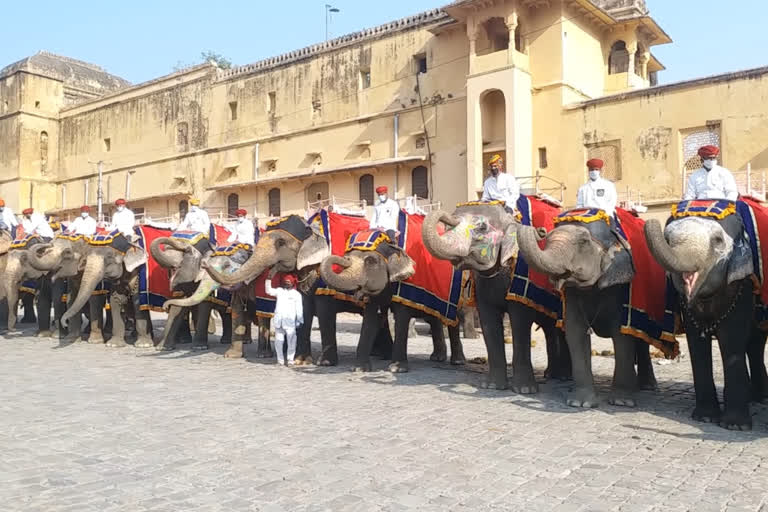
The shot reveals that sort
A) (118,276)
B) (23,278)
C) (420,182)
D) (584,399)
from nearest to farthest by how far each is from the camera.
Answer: (584,399) → (118,276) → (23,278) → (420,182)

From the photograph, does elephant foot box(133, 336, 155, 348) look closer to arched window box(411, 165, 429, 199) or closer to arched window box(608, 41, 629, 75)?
arched window box(411, 165, 429, 199)

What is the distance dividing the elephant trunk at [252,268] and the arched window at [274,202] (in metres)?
25.4

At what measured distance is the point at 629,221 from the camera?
8.04 m

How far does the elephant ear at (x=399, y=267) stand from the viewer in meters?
9.44

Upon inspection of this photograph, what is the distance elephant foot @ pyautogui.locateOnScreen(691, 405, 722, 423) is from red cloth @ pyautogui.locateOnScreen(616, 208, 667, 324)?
114cm

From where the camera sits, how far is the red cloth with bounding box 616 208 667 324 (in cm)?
742

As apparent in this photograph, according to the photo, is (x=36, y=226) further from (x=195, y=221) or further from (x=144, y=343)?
(x=144, y=343)

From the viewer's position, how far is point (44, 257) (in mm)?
13219

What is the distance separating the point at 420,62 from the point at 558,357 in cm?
2311

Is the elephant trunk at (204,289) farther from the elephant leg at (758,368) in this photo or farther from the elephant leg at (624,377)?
the elephant leg at (758,368)

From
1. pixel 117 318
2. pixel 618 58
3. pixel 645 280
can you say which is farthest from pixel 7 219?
pixel 618 58

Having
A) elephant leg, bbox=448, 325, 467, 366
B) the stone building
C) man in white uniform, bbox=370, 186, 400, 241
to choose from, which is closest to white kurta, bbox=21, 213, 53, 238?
man in white uniform, bbox=370, 186, 400, 241

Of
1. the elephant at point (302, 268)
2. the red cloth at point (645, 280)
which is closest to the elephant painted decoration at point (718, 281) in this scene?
the red cloth at point (645, 280)

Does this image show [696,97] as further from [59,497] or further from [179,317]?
[59,497]
